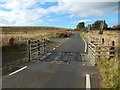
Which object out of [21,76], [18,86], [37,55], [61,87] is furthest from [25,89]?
[37,55]

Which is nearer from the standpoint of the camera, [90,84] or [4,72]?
[90,84]

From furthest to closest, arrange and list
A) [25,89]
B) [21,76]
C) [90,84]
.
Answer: [21,76] → [90,84] → [25,89]

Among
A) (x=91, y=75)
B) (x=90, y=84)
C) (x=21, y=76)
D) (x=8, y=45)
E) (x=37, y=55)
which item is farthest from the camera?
(x=8, y=45)

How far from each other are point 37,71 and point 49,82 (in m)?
2.74

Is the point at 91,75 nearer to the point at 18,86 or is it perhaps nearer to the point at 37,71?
the point at 37,71

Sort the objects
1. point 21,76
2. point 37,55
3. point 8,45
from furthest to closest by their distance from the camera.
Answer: point 8,45, point 37,55, point 21,76

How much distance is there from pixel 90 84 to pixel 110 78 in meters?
0.96

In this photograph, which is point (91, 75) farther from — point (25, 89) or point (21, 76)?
point (25, 89)

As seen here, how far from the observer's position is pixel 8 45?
26.8 m

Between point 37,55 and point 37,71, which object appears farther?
point 37,55

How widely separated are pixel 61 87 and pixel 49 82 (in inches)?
37.7

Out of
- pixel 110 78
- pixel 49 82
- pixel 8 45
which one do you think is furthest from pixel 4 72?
pixel 8 45

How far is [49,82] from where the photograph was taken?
9953 mm

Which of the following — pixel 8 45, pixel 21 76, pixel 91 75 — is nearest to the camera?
pixel 21 76
